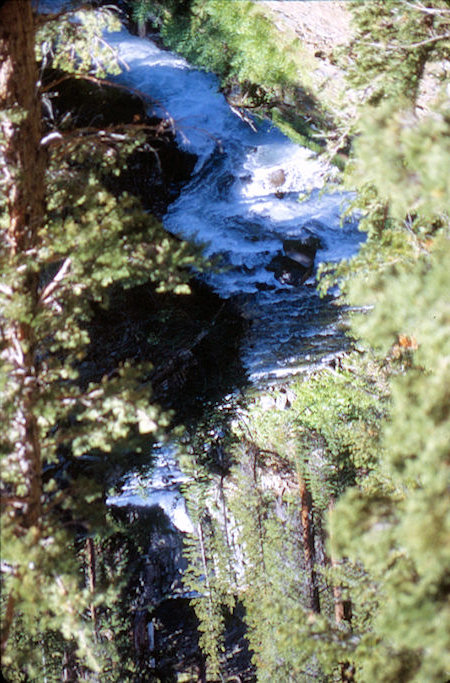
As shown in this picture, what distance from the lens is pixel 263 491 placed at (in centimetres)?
534

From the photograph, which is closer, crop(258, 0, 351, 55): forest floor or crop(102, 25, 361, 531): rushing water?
crop(258, 0, 351, 55): forest floor

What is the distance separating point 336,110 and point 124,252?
202 cm

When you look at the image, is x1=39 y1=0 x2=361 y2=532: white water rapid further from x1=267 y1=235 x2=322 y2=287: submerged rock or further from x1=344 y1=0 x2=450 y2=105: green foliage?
x1=344 y1=0 x2=450 y2=105: green foliage

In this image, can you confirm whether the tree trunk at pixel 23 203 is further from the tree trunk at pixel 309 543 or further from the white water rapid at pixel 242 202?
the tree trunk at pixel 309 543

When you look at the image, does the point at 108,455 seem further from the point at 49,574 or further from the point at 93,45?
the point at 93,45

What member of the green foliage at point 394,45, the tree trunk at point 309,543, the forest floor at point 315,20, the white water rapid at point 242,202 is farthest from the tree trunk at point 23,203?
the tree trunk at point 309,543

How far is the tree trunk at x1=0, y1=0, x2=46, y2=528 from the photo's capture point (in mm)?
3041

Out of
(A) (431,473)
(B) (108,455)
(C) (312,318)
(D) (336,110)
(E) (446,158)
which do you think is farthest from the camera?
(C) (312,318)

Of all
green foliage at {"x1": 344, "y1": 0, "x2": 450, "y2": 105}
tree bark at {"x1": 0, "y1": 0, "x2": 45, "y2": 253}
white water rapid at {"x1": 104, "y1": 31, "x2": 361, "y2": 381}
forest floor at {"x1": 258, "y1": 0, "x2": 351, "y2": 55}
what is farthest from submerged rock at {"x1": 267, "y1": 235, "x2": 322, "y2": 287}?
tree bark at {"x1": 0, "y1": 0, "x2": 45, "y2": 253}

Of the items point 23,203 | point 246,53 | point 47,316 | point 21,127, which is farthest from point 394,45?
point 47,316

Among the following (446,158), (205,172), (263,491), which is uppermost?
(205,172)

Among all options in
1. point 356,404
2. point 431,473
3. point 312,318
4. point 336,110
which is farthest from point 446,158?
point 356,404

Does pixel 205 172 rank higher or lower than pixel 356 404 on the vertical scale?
higher

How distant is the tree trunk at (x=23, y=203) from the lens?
3041 millimetres
